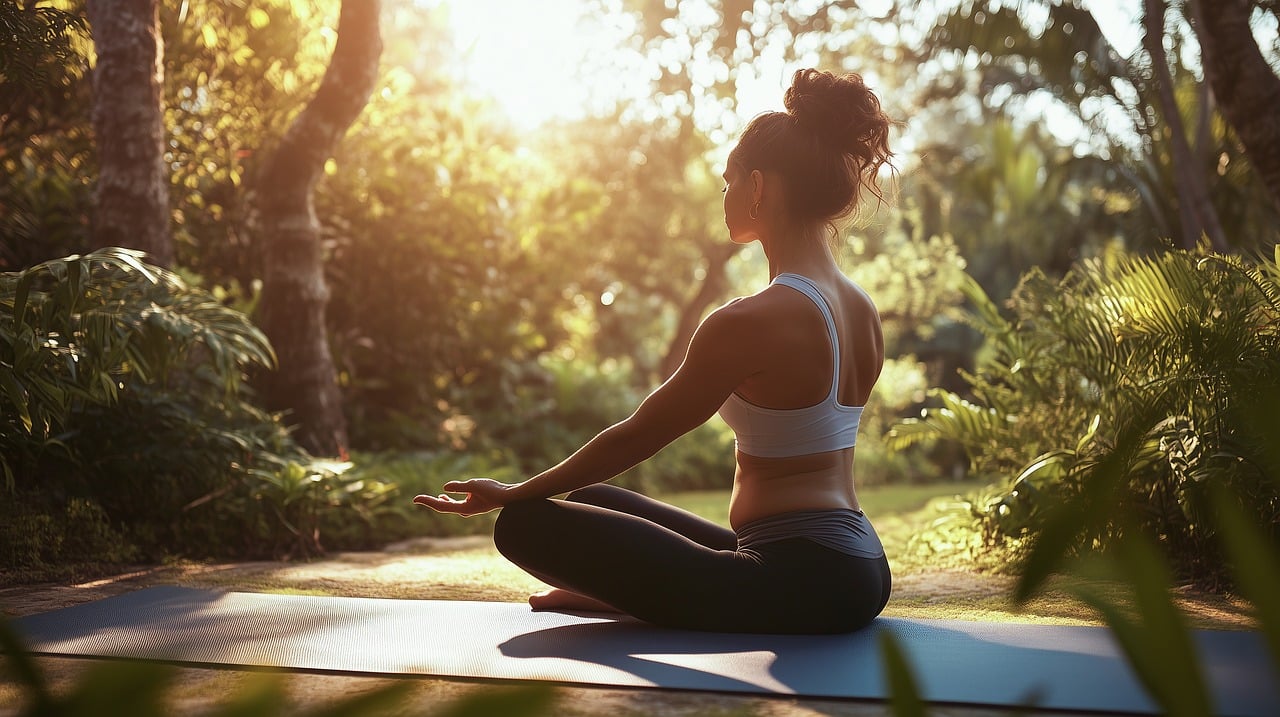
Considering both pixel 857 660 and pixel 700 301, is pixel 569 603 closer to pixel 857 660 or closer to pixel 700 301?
pixel 857 660

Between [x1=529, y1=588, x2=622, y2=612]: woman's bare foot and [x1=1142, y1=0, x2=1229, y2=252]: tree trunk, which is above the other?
[x1=1142, y1=0, x2=1229, y2=252]: tree trunk

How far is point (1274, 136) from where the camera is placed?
16.1ft

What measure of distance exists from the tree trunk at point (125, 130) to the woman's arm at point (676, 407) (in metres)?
3.75

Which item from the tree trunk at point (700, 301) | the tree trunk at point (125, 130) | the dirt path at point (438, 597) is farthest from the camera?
the tree trunk at point (700, 301)

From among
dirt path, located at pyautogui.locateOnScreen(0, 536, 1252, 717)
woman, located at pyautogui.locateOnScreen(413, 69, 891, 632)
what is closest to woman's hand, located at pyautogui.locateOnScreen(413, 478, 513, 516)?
woman, located at pyautogui.locateOnScreen(413, 69, 891, 632)

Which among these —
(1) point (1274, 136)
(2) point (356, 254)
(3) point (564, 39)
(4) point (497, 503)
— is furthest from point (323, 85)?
(3) point (564, 39)

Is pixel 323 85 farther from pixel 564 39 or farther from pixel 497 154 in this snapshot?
pixel 564 39

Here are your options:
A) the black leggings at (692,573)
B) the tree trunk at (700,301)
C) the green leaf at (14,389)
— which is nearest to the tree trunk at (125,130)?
the green leaf at (14,389)

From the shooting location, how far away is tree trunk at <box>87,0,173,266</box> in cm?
541

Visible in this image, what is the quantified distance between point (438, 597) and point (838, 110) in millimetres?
2406

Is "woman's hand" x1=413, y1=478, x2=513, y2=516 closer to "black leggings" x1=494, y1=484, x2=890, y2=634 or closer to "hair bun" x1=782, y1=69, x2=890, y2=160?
"black leggings" x1=494, y1=484, x2=890, y2=634

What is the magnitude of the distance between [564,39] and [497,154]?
12.1 ft

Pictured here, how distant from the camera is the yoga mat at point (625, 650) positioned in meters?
2.12

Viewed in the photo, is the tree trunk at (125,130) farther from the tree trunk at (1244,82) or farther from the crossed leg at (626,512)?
the tree trunk at (1244,82)
